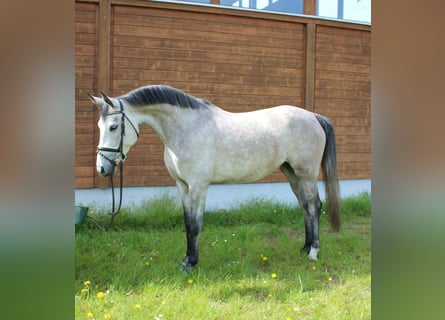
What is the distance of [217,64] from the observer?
18.2 feet

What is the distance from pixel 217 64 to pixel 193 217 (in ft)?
9.62

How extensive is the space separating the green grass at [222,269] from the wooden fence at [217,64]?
835 mm

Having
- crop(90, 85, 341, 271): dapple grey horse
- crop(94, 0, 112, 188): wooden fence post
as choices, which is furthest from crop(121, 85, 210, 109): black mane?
crop(94, 0, 112, 188): wooden fence post

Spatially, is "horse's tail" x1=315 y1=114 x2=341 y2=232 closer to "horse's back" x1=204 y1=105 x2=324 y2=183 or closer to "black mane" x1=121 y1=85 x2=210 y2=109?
"horse's back" x1=204 y1=105 x2=324 y2=183

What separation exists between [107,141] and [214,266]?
4.63 feet

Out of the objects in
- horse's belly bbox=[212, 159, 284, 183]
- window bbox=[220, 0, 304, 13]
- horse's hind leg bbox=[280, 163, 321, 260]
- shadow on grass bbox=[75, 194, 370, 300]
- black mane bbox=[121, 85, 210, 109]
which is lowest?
shadow on grass bbox=[75, 194, 370, 300]

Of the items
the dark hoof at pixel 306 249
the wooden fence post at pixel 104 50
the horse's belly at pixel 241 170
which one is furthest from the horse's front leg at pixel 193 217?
the wooden fence post at pixel 104 50

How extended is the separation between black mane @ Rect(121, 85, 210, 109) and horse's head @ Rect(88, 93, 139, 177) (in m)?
0.13

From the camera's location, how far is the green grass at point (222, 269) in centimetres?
256

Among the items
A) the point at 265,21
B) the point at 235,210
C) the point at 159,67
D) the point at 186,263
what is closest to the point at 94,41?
the point at 159,67

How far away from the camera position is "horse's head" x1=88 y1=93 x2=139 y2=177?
9.37 feet
